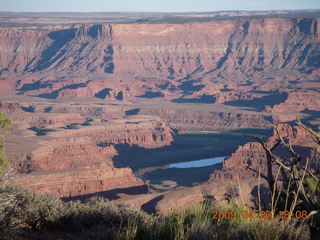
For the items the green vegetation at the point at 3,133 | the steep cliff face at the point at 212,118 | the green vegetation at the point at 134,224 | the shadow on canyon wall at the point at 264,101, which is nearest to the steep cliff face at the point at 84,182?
the green vegetation at the point at 3,133

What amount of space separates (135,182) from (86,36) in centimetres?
11900

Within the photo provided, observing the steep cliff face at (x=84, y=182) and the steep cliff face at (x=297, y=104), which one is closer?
the steep cliff face at (x=84, y=182)

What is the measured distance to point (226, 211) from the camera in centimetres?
919

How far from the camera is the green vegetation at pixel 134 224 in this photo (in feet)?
25.6

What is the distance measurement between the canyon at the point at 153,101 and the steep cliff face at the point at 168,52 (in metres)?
0.32

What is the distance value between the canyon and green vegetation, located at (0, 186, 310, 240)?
48.4 inches

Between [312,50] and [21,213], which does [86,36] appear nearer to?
[312,50]

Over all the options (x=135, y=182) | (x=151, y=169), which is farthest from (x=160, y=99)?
(x=135, y=182)

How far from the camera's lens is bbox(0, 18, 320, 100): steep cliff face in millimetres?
133000

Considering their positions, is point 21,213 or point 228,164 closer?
point 21,213

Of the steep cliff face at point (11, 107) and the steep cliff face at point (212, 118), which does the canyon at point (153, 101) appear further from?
the steep cliff face at point (11, 107)

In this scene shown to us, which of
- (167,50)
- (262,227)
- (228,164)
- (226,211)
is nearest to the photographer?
(262,227)

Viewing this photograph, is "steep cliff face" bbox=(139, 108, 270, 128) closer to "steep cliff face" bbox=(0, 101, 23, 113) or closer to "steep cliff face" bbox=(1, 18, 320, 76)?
"steep cliff face" bbox=(0, 101, 23, 113)
